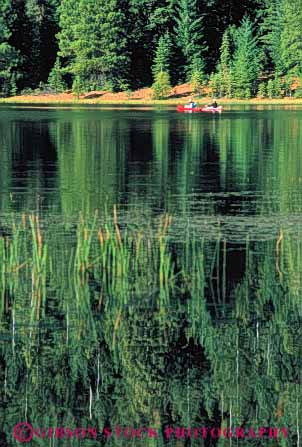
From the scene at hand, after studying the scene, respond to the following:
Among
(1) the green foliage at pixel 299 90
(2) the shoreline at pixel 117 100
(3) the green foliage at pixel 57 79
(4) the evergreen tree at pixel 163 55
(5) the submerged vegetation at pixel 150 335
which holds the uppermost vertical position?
(4) the evergreen tree at pixel 163 55

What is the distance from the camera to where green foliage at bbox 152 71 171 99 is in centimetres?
11981

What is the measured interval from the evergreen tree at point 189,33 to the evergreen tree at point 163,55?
2.72 m

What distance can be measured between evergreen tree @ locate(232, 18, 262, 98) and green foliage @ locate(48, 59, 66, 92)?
20453 mm

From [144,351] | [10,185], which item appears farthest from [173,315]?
[10,185]

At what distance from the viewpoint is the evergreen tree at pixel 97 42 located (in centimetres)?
12525

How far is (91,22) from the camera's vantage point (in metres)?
127

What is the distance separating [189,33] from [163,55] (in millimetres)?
5031

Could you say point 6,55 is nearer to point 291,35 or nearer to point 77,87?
point 77,87

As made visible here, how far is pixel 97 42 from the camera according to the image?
12625cm

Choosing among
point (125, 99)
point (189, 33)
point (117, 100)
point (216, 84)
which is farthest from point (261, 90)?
point (117, 100)

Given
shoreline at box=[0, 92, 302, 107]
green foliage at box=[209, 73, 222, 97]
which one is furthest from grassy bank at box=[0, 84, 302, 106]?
green foliage at box=[209, 73, 222, 97]

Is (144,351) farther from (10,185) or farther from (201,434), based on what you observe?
(10,185)

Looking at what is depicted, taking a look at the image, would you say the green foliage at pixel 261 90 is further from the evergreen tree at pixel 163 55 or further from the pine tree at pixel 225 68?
the evergreen tree at pixel 163 55

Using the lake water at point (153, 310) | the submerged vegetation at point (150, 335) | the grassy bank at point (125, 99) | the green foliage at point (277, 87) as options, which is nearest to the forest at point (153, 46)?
the green foliage at point (277, 87)
